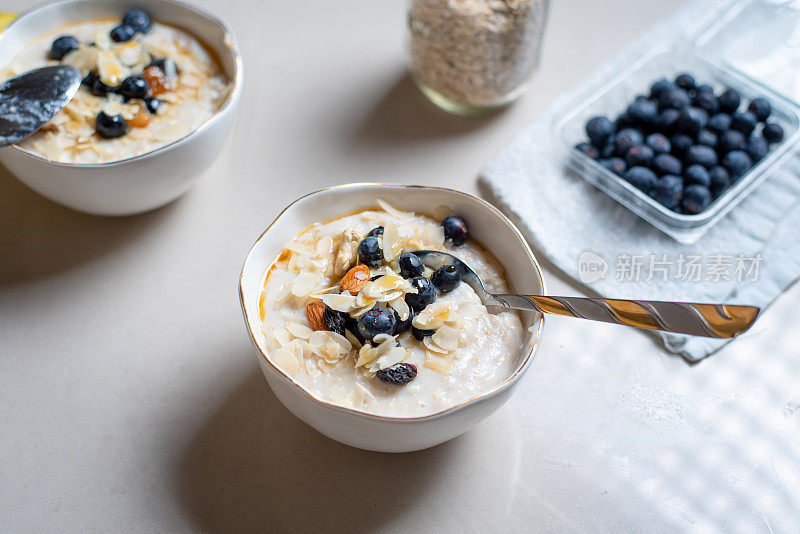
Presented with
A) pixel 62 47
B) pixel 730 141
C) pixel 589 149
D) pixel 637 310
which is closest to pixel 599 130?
pixel 589 149

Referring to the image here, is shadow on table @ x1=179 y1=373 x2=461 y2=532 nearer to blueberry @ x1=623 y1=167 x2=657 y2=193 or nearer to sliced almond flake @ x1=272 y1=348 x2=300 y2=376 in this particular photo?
sliced almond flake @ x1=272 y1=348 x2=300 y2=376

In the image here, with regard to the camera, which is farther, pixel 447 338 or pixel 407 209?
pixel 407 209

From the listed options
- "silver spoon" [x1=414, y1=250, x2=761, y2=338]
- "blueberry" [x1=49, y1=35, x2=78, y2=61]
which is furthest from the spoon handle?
"blueberry" [x1=49, y1=35, x2=78, y2=61]

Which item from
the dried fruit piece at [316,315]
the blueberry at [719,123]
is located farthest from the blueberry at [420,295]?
the blueberry at [719,123]

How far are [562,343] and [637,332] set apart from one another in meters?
0.14

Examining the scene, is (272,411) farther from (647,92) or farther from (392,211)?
(647,92)

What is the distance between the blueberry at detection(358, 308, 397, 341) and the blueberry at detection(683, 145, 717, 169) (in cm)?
75

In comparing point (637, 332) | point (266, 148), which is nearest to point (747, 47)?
point (637, 332)

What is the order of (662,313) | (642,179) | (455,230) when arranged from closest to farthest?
(662,313), (455,230), (642,179)

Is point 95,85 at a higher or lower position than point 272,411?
higher

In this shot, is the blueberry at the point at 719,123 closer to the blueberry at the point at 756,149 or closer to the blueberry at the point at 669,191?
the blueberry at the point at 756,149

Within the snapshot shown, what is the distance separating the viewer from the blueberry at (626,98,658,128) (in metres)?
1.42

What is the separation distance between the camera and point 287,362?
3.06 ft

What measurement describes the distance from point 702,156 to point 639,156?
12 centimetres
